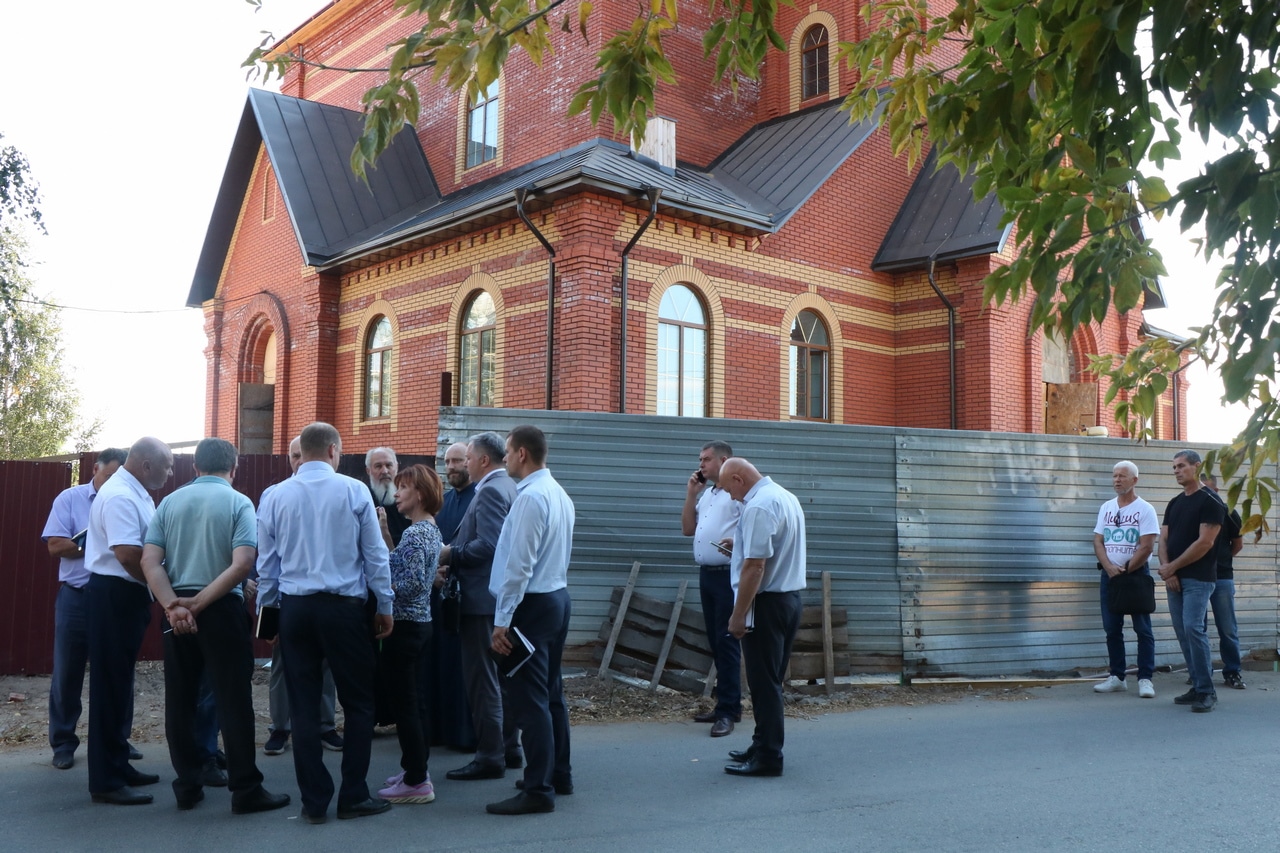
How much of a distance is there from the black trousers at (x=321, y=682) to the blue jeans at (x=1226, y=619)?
24.6 feet

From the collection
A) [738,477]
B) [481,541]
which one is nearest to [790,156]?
[738,477]

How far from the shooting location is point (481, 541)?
6004 mm

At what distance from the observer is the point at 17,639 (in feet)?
30.6

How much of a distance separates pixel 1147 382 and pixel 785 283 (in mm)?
13418

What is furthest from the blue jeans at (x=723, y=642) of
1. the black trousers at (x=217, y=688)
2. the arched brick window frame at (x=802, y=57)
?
the arched brick window frame at (x=802, y=57)

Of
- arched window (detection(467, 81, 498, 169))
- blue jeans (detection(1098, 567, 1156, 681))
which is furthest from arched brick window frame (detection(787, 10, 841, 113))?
blue jeans (detection(1098, 567, 1156, 681))

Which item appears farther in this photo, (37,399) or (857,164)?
(37,399)

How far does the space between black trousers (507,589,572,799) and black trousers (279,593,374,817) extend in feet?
2.41

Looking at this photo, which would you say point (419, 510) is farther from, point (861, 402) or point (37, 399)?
point (37, 399)

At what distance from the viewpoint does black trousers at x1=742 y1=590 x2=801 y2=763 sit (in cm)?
602

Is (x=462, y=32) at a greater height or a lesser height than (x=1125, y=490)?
greater

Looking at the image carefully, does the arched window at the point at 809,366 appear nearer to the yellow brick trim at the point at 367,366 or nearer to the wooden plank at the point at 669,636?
the yellow brick trim at the point at 367,366

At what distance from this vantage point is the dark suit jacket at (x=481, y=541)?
19.7ft

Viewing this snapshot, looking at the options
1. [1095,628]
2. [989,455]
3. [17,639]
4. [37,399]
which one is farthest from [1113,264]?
[37,399]
